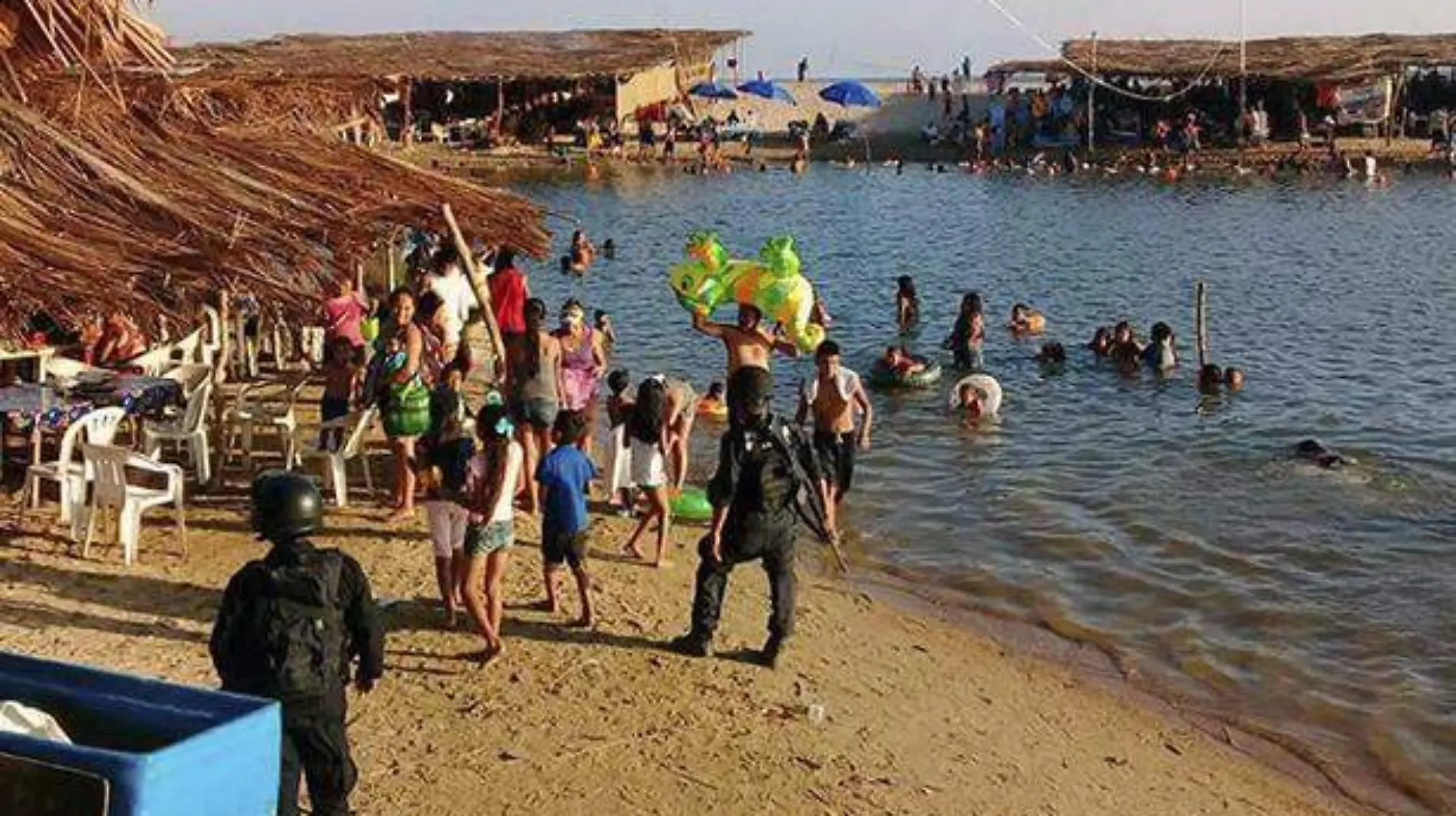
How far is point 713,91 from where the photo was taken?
49625mm

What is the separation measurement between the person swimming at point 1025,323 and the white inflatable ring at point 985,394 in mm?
4423

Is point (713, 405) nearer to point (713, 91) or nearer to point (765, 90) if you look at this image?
point (765, 90)

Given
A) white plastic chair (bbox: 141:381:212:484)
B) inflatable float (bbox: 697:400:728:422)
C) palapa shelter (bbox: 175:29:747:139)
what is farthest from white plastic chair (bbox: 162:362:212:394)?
palapa shelter (bbox: 175:29:747:139)

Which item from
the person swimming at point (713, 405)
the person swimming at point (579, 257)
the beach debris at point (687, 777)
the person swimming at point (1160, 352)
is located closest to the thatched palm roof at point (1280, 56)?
the person swimming at point (579, 257)

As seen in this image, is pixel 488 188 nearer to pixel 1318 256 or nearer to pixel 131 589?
pixel 131 589

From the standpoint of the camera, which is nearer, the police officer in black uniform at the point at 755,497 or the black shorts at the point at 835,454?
the police officer in black uniform at the point at 755,497

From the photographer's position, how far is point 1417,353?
778 inches

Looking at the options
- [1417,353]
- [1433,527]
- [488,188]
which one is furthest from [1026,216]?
[488,188]

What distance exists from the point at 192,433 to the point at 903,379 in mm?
8610

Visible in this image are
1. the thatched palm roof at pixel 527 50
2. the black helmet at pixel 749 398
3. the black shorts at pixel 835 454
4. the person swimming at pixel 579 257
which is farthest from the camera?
the thatched palm roof at pixel 527 50

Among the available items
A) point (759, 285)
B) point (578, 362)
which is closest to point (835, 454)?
point (759, 285)

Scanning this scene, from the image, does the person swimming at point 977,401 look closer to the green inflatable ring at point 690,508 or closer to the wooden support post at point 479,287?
the green inflatable ring at point 690,508

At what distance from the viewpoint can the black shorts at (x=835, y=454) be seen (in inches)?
410

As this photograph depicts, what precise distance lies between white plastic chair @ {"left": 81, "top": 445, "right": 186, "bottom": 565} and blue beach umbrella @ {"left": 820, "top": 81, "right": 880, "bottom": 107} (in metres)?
40.6
